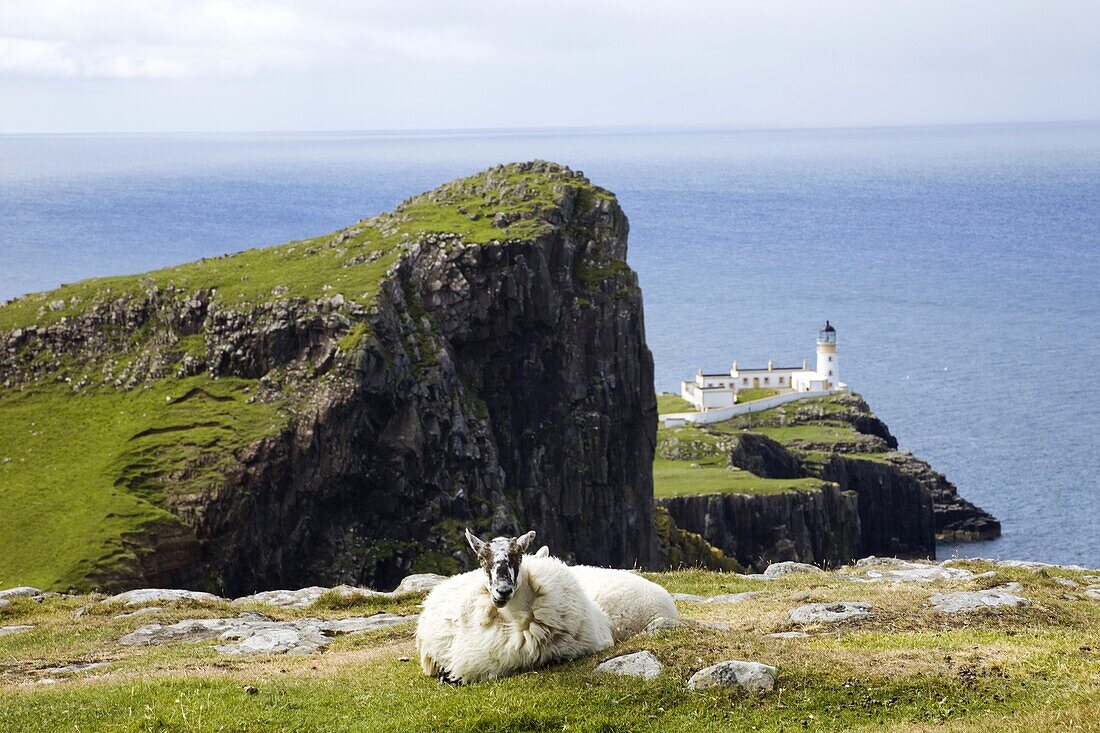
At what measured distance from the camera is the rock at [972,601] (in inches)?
923

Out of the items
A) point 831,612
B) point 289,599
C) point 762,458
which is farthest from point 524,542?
point 762,458

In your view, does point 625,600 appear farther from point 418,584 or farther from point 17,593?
point 17,593

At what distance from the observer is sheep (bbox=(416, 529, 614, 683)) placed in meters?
18.8

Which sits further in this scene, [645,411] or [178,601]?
[645,411]

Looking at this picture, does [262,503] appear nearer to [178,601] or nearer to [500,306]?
Result: [500,306]

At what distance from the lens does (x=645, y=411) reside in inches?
3494

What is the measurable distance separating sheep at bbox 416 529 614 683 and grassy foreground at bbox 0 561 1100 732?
36cm

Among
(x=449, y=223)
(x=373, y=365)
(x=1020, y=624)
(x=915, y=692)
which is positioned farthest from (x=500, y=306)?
(x=915, y=692)

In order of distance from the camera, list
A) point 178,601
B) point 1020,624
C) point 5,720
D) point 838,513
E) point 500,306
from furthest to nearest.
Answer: point 838,513
point 500,306
point 178,601
point 1020,624
point 5,720

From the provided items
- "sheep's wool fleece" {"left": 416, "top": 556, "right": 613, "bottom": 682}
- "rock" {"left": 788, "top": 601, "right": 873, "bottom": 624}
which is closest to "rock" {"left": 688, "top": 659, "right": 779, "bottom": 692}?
"sheep's wool fleece" {"left": 416, "top": 556, "right": 613, "bottom": 682}

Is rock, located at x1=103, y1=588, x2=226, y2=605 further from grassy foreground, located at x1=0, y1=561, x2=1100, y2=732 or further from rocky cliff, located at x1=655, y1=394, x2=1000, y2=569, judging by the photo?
rocky cliff, located at x1=655, y1=394, x2=1000, y2=569

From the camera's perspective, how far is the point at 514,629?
747 inches

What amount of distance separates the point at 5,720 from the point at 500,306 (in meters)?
63.5

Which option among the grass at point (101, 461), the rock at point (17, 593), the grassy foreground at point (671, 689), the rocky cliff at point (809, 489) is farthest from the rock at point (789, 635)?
the rocky cliff at point (809, 489)
